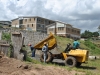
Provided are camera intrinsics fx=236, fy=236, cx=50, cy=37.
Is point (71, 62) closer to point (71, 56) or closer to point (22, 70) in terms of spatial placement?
point (71, 56)

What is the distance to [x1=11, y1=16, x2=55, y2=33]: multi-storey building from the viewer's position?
10231cm

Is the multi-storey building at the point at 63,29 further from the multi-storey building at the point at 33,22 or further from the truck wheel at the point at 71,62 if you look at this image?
the truck wheel at the point at 71,62

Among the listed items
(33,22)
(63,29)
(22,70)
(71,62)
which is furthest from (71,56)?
(33,22)

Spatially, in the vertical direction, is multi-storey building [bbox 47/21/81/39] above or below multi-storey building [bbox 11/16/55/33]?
below

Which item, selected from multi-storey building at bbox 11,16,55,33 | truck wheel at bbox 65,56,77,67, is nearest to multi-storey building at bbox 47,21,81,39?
multi-storey building at bbox 11,16,55,33

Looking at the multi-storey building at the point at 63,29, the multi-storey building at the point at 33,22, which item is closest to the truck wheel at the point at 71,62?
the multi-storey building at the point at 63,29

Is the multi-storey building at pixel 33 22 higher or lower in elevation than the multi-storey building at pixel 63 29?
higher

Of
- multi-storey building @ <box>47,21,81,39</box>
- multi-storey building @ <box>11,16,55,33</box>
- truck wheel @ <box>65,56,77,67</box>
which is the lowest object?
truck wheel @ <box>65,56,77,67</box>

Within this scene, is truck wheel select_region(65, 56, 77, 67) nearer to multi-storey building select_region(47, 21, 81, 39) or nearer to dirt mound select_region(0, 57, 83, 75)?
dirt mound select_region(0, 57, 83, 75)

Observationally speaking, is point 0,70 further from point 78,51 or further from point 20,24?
point 20,24

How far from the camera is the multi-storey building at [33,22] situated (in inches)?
4028

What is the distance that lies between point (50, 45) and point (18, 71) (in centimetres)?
855

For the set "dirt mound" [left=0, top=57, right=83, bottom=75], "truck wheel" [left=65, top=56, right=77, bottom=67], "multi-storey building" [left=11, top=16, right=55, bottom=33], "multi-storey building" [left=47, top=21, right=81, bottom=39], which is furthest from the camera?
"multi-storey building" [left=11, top=16, right=55, bottom=33]

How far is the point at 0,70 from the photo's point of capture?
11.2 metres
